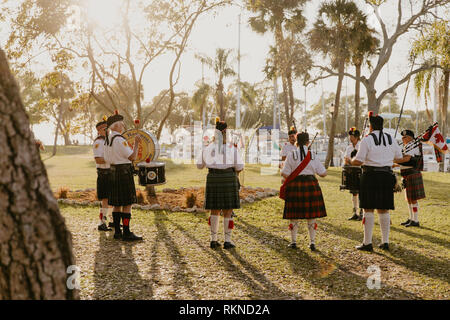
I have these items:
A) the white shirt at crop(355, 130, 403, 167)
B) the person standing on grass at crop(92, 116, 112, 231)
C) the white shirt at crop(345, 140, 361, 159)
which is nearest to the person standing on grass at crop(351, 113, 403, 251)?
the white shirt at crop(355, 130, 403, 167)

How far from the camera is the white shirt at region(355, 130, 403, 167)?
5.40 m

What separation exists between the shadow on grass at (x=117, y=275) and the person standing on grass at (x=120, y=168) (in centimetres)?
53

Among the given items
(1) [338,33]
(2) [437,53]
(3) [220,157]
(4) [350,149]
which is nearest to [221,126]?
(3) [220,157]

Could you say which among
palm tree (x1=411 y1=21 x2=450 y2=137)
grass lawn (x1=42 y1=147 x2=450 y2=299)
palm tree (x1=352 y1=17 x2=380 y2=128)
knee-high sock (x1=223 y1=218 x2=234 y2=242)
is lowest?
grass lawn (x1=42 y1=147 x2=450 y2=299)

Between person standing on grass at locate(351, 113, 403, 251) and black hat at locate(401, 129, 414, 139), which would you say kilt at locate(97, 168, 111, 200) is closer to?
person standing on grass at locate(351, 113, 403, 251)

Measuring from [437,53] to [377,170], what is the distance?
6.87 m

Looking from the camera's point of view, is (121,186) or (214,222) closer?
(214,222)

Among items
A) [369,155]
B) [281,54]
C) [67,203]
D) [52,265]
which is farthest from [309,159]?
[281,54]

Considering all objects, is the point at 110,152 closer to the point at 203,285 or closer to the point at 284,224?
the point at 203,285

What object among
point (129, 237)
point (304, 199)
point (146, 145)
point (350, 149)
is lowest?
point (129, 237)

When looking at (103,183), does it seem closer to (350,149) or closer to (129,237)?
(129,237)

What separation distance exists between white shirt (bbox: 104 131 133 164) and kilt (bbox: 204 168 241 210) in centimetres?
141

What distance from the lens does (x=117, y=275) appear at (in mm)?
4605

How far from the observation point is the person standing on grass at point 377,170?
5418mm
